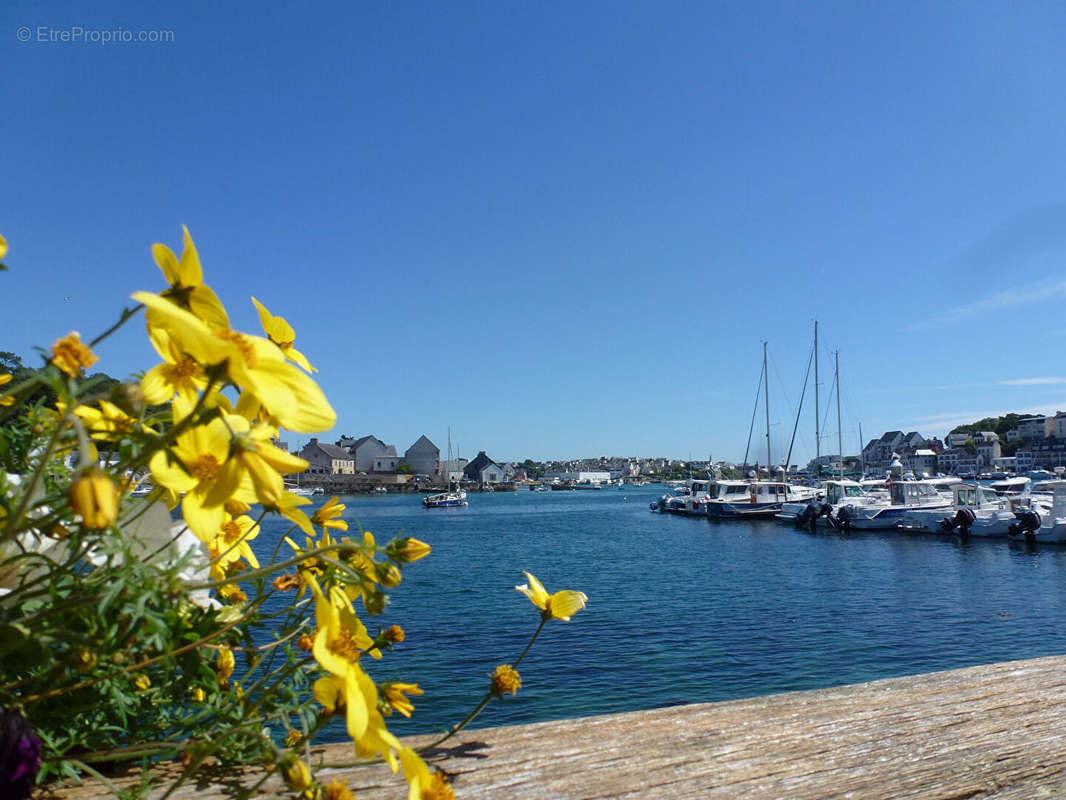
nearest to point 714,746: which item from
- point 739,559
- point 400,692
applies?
point 400,692

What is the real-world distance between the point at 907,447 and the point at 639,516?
293ft

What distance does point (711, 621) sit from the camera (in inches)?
568

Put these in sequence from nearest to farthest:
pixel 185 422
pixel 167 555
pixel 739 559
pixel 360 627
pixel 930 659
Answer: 1. pixel 185 422
2. pixel 360 627
3. pixel 167 555
4. pixel 930 659
5. pixel 739 559

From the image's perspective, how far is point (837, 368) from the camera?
52625 mm

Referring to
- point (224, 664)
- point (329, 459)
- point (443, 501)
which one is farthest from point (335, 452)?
point (224, 664)

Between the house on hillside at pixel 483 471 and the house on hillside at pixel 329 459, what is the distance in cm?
2570

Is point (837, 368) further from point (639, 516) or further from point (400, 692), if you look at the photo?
point (400, 692)

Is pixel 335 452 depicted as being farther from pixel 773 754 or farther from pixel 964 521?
pixel 773 754

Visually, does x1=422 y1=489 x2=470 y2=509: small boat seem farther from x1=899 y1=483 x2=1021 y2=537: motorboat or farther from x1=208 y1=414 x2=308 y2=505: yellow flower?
x1=208 y1=414 x2=308 y2=505: yellow flower

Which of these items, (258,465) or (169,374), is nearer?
(258,465)

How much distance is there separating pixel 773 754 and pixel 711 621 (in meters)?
14.1

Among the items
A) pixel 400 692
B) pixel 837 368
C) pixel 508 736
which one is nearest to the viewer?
pixel 400 692

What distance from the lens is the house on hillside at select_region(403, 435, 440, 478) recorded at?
117500 mm

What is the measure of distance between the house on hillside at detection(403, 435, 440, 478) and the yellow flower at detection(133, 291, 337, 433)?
4644 inches
